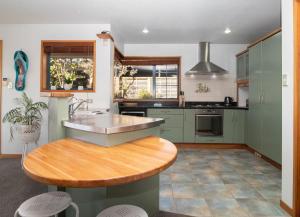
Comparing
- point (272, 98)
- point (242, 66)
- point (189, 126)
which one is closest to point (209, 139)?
point (189, 126)

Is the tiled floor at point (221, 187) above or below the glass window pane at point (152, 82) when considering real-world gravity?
below

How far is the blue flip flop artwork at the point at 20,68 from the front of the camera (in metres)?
3.89

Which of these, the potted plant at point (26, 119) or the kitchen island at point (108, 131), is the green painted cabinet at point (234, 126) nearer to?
the kitchen island at point (108, 131)

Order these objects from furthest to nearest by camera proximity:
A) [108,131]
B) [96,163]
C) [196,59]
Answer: [196,59]
[108,131]
[96,163]

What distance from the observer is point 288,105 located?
208cm

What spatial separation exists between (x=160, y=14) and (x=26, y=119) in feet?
9.22

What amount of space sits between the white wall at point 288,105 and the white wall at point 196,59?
3.23m

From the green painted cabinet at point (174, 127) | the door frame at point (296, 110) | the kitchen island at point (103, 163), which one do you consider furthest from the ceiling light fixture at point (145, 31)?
the kitchen island at point (103, 163)

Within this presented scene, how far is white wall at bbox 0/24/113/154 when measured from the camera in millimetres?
3873

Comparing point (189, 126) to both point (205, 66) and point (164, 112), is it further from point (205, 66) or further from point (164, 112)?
point (205, 66)

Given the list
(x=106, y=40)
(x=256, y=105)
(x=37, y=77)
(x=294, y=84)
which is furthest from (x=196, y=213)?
(x=37, y=77)

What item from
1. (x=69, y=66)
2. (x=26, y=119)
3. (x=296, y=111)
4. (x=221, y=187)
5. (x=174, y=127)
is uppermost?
(x=69, y=66)

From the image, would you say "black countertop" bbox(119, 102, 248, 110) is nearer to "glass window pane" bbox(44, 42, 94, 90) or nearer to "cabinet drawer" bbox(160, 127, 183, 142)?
"cabinet drawer" bbox(160, 127, 183, 142)

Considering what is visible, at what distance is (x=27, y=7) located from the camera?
3.24 m
